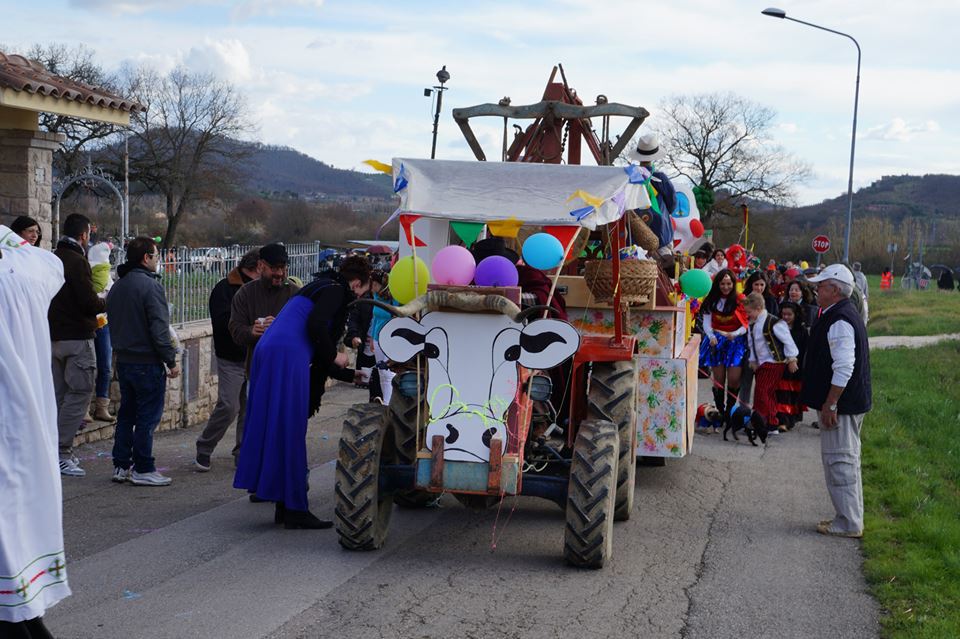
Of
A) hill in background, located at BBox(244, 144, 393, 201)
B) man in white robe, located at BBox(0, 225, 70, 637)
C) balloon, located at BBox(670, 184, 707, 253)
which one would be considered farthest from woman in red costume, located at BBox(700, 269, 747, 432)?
hill in background, located at BBox(244, 144, 393, 201)

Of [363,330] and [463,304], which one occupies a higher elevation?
[463,304]

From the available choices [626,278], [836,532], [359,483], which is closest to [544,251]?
[626,278]

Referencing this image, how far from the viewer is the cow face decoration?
6.74 metres

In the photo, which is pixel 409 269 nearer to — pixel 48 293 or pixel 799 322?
pixel 48 293

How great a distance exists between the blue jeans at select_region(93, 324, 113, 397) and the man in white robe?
21.9ft

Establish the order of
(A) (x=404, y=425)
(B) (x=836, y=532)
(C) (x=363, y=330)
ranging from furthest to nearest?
1. (C) (x=363, y=330)
2. (B) (x=836, y=532)
3. (A) (x=404, y=425)

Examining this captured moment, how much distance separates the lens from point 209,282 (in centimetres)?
1368

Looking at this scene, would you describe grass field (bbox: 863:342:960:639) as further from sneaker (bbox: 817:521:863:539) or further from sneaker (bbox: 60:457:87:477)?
sneaker (bbox: 60:457:87:477)

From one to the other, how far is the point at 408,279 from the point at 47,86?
5.52 metres

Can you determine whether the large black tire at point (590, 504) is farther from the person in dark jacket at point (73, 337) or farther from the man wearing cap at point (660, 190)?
the person in dark jacket at point (73, 337)

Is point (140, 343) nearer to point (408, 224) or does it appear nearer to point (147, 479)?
point (147, 479)

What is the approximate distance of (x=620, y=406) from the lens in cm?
794

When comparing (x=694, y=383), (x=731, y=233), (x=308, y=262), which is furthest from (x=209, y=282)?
(x=731, y=233)

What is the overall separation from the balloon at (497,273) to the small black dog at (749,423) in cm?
557
